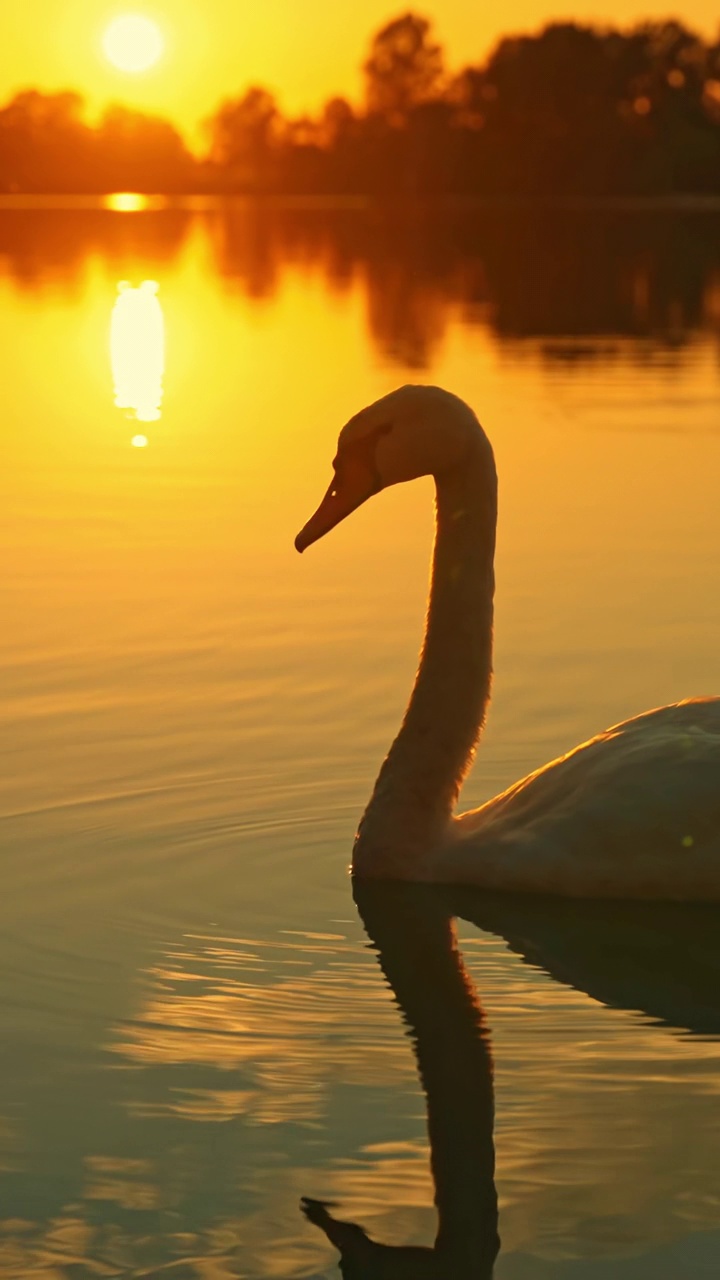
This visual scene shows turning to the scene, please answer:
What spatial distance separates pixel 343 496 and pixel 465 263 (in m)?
51.1

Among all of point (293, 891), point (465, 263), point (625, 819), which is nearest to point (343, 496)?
point (293, 891)

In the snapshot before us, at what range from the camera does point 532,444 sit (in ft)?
61.3

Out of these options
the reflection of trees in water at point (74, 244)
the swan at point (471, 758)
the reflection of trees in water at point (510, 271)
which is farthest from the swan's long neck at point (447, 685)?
the reflection of trees in water at point (74, 244)

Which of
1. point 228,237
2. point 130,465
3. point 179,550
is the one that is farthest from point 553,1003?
point 228,237

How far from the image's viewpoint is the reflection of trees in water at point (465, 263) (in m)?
33.7

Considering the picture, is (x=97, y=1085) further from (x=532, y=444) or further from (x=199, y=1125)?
(x=532, y=444)

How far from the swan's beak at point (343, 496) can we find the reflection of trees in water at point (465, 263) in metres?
18.4

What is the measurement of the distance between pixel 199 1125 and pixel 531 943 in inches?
69.8

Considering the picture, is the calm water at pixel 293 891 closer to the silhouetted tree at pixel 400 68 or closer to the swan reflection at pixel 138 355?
the swan reflection at pixel 138 355

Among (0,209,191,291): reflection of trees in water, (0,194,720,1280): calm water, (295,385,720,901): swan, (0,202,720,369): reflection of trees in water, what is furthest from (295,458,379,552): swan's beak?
(0,209,191,291): reflection of trees in water

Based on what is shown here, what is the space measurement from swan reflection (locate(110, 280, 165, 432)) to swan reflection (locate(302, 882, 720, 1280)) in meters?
11.9

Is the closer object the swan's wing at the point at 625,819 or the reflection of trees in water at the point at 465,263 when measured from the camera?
the swan's wing at the point at 625,819

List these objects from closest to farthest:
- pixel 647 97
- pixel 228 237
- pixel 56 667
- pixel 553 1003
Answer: pixel 553 1003, pixel 56 667, pixel 228 237, pixel 647 97

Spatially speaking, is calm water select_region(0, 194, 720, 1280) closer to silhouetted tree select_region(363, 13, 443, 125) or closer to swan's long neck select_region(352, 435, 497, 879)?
swan's long neck select_region(352, 435, 497, 879)
